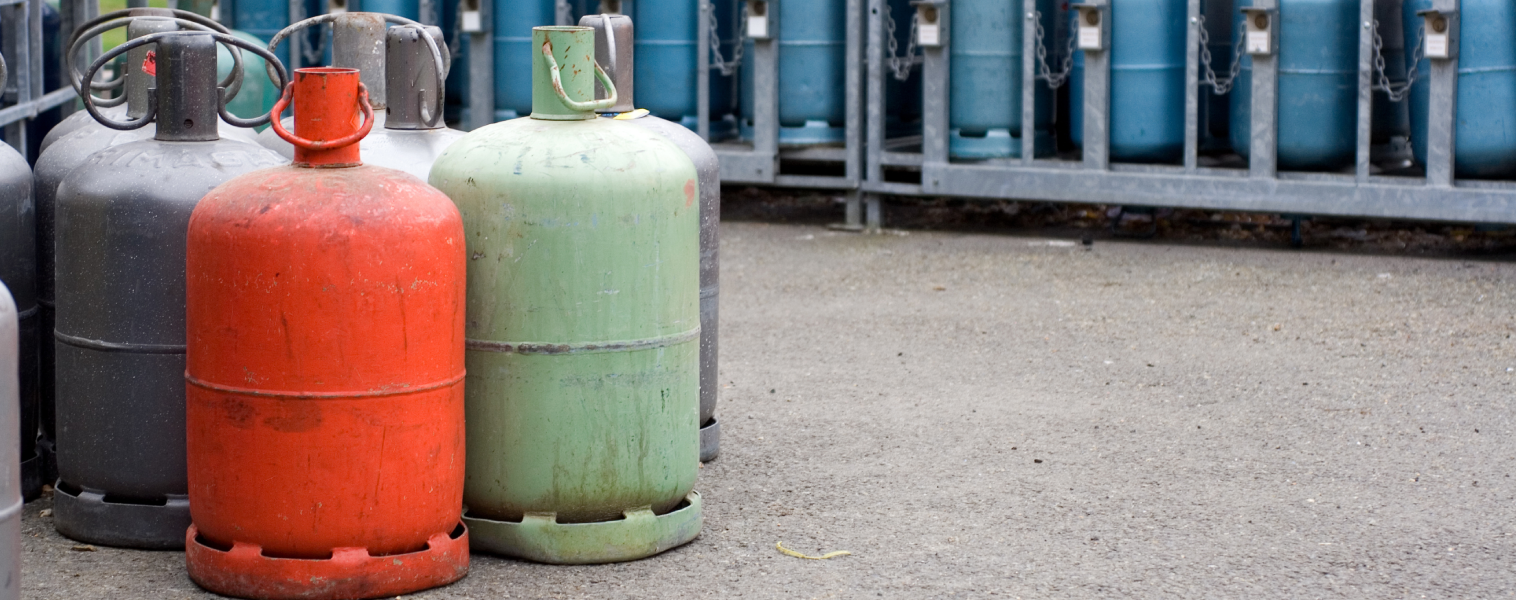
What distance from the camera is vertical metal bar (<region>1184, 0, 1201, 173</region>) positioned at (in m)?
7.67

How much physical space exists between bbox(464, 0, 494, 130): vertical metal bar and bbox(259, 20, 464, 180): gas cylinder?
177 inches

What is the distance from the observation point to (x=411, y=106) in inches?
170

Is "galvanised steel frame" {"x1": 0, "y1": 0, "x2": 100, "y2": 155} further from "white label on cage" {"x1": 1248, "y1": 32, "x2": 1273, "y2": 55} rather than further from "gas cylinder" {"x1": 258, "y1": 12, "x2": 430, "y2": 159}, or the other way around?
"white label on cage" {"x1": 1248, "y1": 32, "x2": 1273, "y2": 55}

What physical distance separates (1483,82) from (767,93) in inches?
126

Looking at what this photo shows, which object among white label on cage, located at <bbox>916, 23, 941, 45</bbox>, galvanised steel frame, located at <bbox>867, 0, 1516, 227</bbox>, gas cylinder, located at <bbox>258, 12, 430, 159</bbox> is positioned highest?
white label on cage, located at <bbox>916, 23, 941, 45</bbox>

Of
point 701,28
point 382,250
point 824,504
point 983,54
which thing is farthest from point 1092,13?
point 382,250

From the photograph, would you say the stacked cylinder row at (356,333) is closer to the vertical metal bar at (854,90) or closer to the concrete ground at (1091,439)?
the concrete ground at (1091,439)

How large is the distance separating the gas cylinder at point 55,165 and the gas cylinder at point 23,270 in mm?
45

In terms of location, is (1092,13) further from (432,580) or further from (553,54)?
(432,580)

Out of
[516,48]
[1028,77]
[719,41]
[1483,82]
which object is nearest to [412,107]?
[1028,77]

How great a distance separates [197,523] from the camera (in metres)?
3.50

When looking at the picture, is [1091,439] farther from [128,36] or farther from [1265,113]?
[1265,113]

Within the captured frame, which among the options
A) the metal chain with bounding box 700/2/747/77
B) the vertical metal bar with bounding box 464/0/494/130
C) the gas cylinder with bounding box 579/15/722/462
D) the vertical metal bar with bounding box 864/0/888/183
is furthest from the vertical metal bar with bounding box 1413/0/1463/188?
the vertical metal bar with bounding box 464/0/494/130

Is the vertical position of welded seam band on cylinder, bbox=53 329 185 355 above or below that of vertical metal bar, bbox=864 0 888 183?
below
